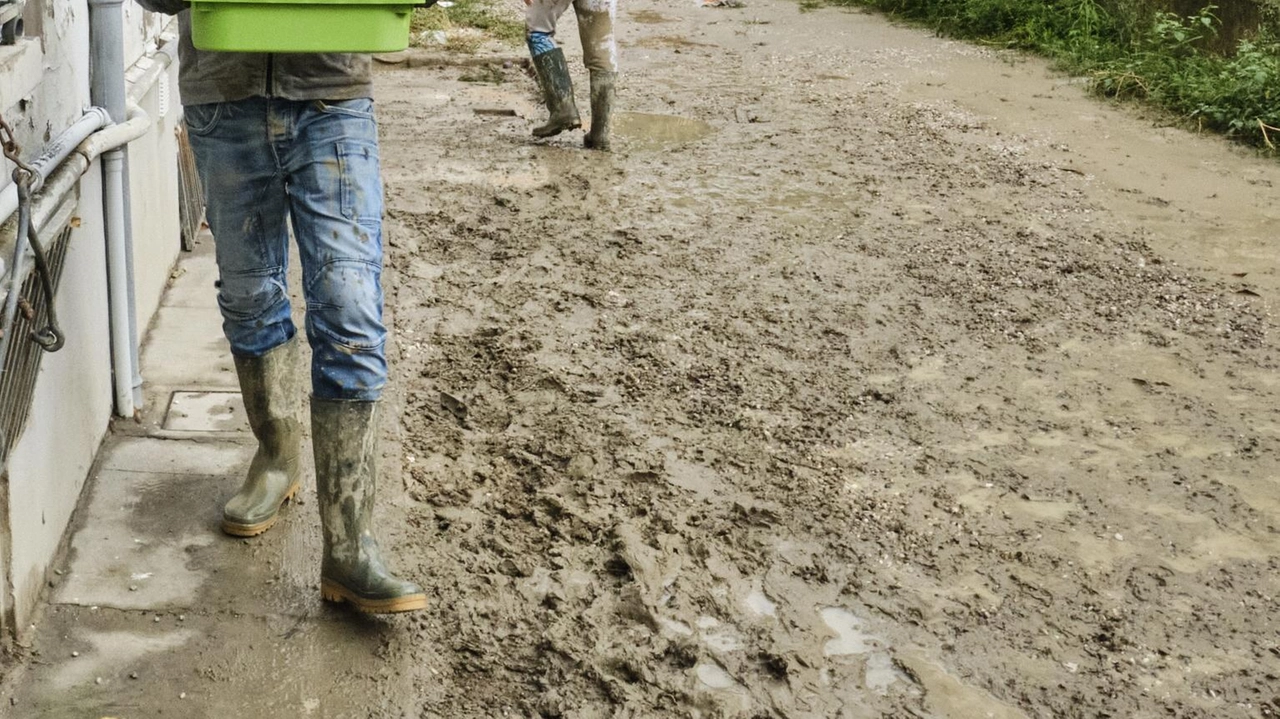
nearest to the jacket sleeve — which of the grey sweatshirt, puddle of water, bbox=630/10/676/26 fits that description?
the grey sweatshirt

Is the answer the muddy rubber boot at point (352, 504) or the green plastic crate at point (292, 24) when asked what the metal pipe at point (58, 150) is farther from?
the muddy rubber boot at point (352, 504)

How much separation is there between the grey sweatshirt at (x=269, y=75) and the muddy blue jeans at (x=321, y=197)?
0.09 feet

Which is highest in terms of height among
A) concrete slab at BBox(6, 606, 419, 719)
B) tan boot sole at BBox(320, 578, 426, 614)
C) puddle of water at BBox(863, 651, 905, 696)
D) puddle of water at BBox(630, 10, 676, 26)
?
puddle of water at BBox(630, 10, 676, 26)

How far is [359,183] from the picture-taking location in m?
2.75

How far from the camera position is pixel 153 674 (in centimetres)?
262

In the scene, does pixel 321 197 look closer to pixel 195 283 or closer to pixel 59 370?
pixel 59 370

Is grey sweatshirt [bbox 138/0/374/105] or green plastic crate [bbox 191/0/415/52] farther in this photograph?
grey sweatshirt [bbox 138/0/374/105]

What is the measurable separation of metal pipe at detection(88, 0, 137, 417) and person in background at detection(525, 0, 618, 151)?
141 inches

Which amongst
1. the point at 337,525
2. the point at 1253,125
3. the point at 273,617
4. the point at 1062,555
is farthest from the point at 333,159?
the point at 1253,125

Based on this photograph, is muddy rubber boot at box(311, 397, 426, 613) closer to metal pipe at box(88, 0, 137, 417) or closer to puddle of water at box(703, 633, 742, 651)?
puddle of water at box(703, 633, 742, 651)

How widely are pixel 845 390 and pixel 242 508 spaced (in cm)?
194

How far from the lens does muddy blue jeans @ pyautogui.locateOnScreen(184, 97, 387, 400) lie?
269 centimetres

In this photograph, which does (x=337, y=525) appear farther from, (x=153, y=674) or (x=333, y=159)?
(x=333, y=159)

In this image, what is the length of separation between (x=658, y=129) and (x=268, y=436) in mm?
4649
